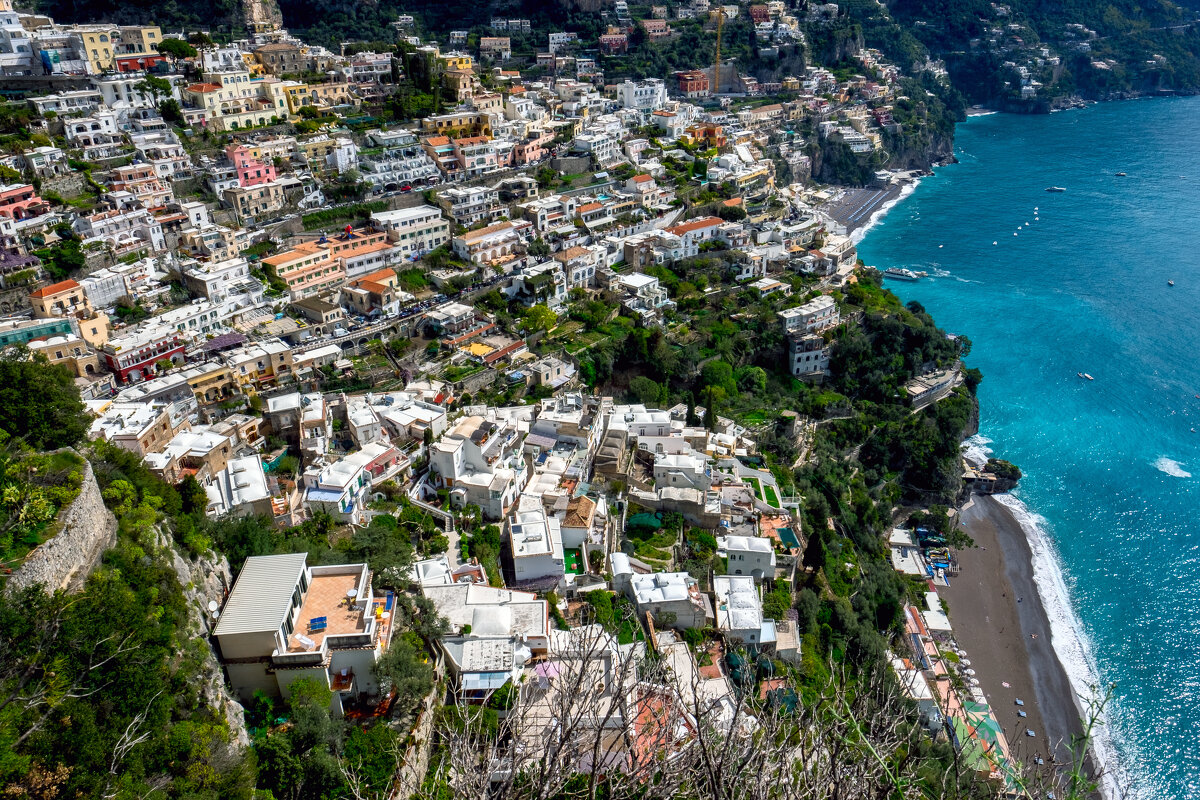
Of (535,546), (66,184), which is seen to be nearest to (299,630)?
(535,546)

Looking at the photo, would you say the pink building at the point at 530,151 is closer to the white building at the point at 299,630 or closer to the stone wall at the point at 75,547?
the white building at the point at 299,630

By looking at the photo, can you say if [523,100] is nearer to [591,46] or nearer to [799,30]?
[591,46]

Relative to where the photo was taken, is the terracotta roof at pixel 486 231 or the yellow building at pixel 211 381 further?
the terracotta roof at pixel 486 231

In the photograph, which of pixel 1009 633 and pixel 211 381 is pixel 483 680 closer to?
pixel 211 381

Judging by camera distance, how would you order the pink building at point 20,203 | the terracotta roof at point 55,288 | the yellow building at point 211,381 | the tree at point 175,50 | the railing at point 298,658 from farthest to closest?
the tree at point 175,50
the pink building at point 20,203
the terracotta roof at point 55,288
the yellow building at point 211,381
the railing at point 298,658

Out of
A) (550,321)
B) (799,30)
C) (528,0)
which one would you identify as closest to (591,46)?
(528,0)

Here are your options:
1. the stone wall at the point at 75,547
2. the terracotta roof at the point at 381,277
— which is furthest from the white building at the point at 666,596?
the terracotta roof at the point at 381,277

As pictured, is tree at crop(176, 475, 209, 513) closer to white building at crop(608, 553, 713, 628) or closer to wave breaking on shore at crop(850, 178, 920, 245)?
white building at crop(608, 553, 713, 628)
